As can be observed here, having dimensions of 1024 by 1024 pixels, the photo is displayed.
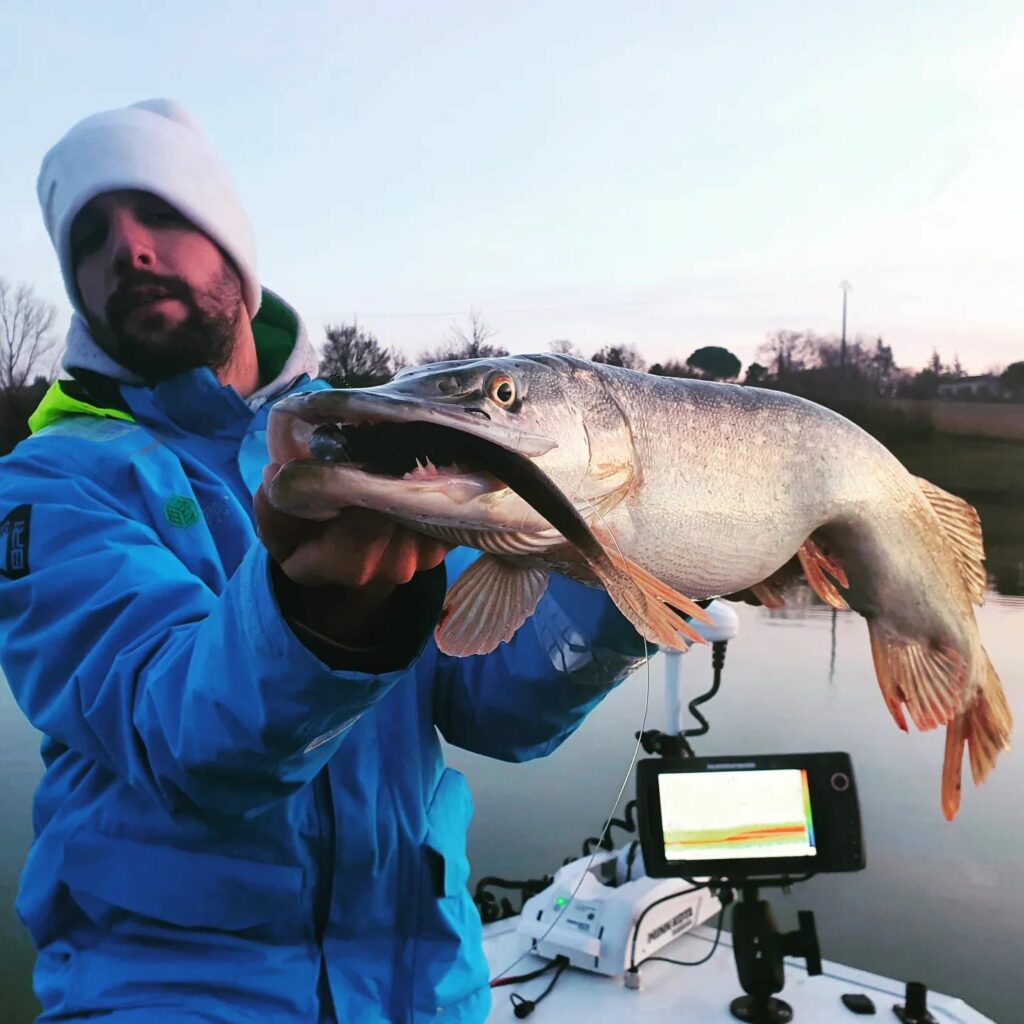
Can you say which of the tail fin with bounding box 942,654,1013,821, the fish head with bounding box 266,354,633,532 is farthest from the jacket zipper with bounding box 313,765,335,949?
the tail fin with bounding box 942,654,1013,821

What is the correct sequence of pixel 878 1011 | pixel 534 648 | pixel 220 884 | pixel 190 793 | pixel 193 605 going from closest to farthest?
pixel 190 793, pixel 193 605, pixel 220 884, pixel 534 648, pixel 878 1011

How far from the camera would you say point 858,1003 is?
3406mm

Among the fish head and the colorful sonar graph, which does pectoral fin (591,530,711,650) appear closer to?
the fish head

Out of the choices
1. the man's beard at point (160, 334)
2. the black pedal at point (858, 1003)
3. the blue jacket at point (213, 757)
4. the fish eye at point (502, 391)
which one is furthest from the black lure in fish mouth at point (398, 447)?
the black pedal at point (858, 1003)

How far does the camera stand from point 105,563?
4.98ft

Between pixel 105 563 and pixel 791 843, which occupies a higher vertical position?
pixel 105 563

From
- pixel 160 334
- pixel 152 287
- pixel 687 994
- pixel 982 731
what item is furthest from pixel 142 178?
pixel 687 994

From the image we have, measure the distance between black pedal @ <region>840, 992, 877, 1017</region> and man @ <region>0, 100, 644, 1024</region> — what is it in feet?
7.24

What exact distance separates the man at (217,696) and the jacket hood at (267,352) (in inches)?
0.4

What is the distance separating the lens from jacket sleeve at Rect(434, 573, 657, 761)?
1.55 metres

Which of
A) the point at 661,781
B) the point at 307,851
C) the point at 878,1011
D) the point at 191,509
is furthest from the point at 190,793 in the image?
the point at 878,1011

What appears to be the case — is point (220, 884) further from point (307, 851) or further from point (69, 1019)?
point (69, 1019)

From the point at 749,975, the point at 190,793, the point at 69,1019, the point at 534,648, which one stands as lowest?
the point at 749,975

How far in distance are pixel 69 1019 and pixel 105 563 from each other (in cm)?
92
